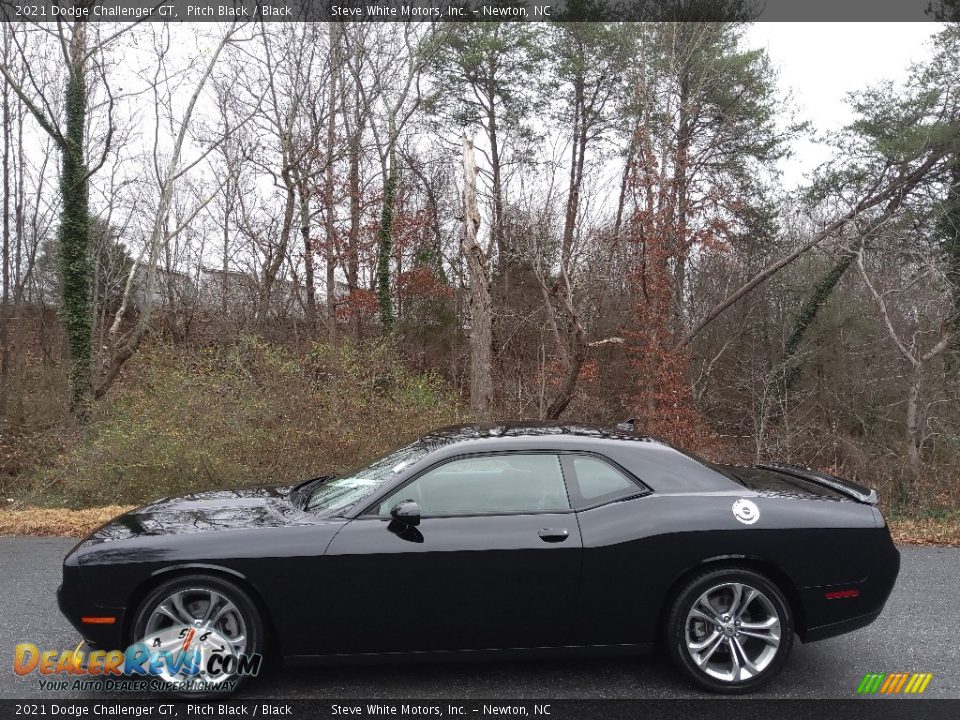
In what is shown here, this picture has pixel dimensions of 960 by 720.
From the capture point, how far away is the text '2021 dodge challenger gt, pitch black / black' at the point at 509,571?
3.58m

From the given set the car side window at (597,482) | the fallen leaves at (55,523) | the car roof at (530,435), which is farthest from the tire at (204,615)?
the fallen leaves at (55,523)

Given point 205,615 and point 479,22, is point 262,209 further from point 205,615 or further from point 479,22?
point 205,615

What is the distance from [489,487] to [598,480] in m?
0.60

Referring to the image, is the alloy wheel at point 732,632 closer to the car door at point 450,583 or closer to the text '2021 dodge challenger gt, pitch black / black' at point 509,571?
the text '2021 dodge challenger gt, pitch black / black' at point 509,571

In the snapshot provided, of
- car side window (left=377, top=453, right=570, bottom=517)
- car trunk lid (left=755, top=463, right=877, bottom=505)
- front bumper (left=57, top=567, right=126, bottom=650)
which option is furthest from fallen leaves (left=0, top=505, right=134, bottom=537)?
car trunk lid (left=755, top=463, right=877, bottom=505)

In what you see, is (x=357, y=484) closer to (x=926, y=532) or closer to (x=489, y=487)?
(x=489, y=487)

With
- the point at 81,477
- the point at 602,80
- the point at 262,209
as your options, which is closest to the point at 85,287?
the point at 81,477

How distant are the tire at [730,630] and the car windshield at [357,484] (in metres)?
1.66

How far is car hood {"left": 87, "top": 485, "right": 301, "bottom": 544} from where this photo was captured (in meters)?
3.79

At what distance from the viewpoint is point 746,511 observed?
382 cm

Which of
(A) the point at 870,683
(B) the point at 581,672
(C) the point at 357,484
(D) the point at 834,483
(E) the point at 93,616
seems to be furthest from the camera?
(D) the point at 834,483

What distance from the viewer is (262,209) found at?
2614 centimetres

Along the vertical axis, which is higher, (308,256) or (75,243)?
(308,256)

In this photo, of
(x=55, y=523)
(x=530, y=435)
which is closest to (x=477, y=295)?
(x=55, y=523)
